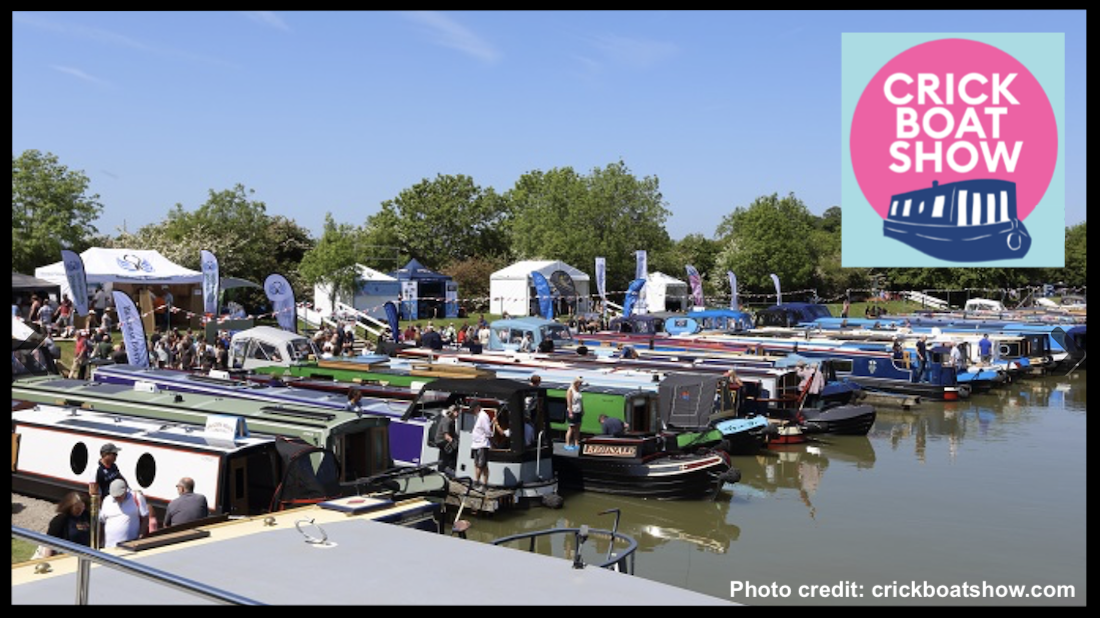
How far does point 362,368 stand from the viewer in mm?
21766

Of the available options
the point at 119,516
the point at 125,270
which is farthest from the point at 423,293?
the point at 119,516

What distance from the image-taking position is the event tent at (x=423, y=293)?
4928 centimetres

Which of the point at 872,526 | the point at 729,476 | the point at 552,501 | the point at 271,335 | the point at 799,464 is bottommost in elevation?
the point at 872,526

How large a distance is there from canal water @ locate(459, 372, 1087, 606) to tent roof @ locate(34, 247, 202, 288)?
22.9m

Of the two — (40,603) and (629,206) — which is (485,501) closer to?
(40,603)

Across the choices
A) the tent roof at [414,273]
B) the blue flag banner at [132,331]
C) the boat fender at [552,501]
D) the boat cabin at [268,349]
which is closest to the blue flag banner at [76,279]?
the blue flag banner at [132,331]

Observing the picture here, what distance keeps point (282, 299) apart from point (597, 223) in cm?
3615

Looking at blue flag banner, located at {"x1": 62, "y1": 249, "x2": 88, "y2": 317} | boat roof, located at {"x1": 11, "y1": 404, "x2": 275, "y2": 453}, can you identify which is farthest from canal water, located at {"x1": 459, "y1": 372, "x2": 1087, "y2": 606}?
blue flag banner, located at {"x1": 62, "y1": 249, "x2": 88, "y2": 317}

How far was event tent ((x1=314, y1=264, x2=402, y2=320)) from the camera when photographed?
1850 inches

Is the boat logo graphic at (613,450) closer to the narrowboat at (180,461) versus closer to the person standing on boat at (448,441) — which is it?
the person standing on boat at (448,441)

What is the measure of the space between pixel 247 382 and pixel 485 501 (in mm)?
6348

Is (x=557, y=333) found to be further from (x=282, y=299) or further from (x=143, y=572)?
(x=143, y=572)

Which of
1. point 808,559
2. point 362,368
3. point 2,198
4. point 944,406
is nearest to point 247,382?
point 362,368

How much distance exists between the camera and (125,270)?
34.7 metres
